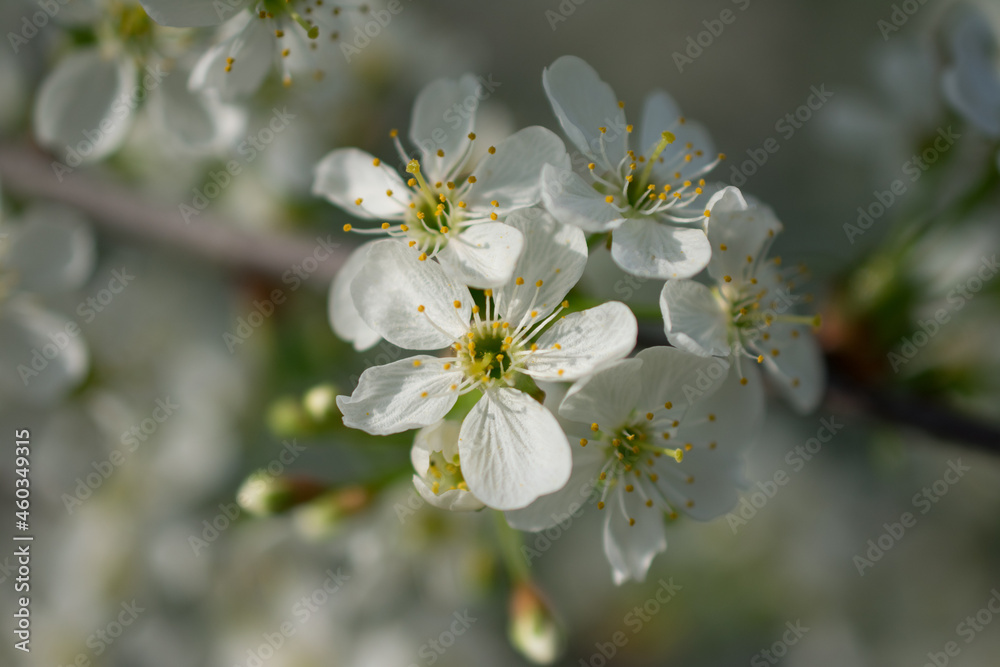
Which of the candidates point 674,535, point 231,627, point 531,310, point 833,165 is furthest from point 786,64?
point 231,627

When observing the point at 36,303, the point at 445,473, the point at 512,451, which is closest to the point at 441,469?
the point at 445,473

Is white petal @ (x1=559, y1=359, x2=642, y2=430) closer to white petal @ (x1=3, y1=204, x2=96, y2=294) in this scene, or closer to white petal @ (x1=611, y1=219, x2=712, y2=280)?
white petal @ (x1=611, y1=219, x2=712, y2=280)

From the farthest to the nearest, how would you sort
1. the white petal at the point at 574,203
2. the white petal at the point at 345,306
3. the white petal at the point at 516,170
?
1. the white petal at the point at 345,306
2. the white petal at the point at 516,170
3. the white petal at the point at 574,203

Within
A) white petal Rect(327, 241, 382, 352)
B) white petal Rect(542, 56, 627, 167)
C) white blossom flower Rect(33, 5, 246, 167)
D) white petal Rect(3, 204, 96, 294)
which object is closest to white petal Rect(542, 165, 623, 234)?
white petal Rect(542, 56, 627, 167)

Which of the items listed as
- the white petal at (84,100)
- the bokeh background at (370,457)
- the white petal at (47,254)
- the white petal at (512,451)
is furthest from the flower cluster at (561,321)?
the white petal at (47,254)

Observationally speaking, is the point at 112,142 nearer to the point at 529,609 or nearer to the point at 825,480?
the point at 529,609

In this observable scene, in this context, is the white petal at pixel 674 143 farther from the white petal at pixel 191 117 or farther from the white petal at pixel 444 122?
the white petal at pixel 191 117

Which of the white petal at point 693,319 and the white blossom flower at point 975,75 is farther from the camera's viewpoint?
the white blossom flower at point 975,75
